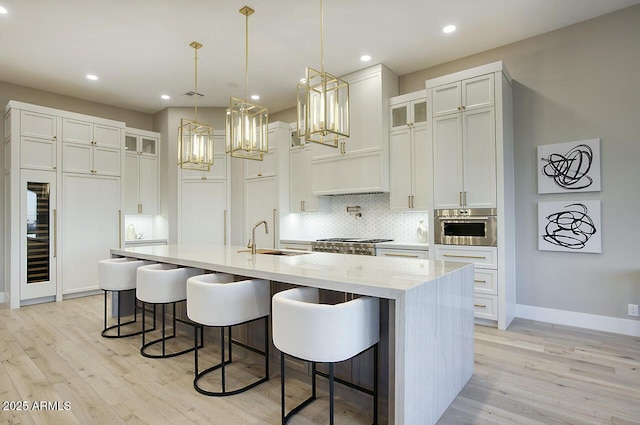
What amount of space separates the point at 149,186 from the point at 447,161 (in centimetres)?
512

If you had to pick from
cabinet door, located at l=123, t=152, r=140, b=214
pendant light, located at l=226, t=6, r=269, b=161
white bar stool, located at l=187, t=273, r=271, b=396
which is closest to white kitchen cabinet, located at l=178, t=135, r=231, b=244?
cabinet door, located at l=123, t=152, r=140, b=214

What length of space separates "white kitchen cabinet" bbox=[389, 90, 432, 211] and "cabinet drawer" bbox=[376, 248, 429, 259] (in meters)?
0.56

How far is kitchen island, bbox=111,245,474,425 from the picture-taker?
1645mm

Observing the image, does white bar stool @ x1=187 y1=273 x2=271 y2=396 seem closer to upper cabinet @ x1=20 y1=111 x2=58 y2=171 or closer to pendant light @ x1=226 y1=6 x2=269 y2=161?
pendant light @ x1=226 y1=6 x2=269 y2=161

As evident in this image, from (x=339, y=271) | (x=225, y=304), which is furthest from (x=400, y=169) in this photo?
(x=225, y=304)

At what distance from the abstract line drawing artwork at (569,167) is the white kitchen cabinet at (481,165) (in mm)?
321

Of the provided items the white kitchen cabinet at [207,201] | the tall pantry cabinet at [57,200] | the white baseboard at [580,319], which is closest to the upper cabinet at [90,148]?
the tall pantry cabinet at [57,200]

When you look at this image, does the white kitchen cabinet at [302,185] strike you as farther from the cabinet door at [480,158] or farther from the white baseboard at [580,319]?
the white baseboard at [580,319]

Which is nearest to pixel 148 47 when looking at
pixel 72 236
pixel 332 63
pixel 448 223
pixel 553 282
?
pixel 332 63

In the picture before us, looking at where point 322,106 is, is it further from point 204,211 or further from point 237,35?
point 204,211

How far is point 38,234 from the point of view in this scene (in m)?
4.80

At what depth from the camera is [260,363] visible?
2.77 metres

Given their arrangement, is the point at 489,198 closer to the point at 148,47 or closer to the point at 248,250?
the point at 248,250

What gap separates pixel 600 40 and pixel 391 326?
3.90m
